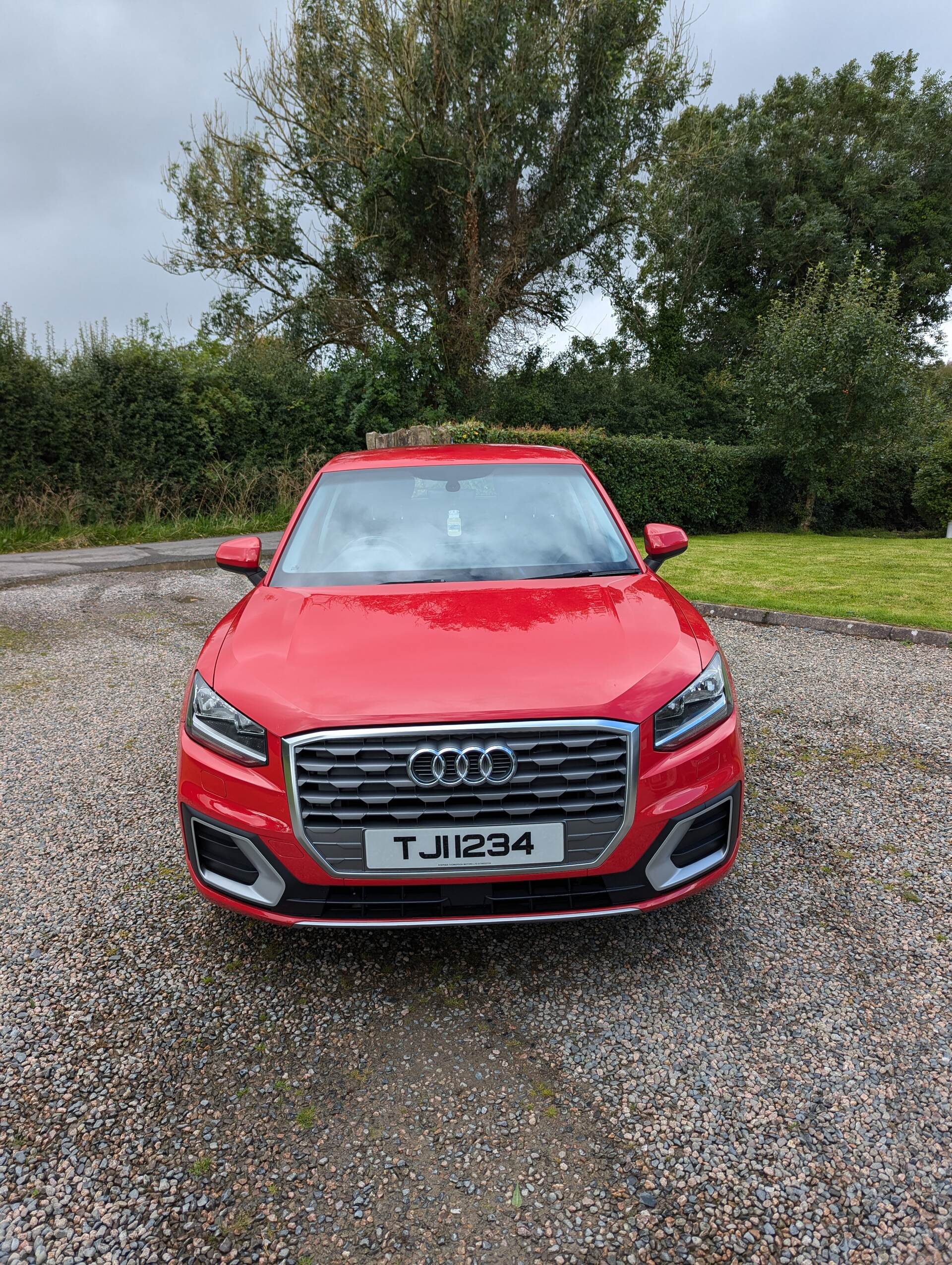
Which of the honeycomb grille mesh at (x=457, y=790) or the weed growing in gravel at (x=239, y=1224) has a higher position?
the honeycomb grille mesh at (x=457, y=790)

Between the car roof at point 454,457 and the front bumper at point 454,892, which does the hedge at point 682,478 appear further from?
the front bumper at point 454,892

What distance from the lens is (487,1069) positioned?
6.58 feet

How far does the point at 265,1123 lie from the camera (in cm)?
184

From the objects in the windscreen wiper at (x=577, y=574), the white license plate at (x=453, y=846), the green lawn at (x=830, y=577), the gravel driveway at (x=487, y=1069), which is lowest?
the green lawn at (x=830, y=577)

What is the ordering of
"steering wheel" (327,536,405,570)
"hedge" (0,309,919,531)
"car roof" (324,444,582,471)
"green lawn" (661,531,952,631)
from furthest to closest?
"hedge" (0,309,919,531) → "green lawn" (661,531,952,631) → "car roof" (324,444,582,471) → "steering wheel" (327,536,405,570)

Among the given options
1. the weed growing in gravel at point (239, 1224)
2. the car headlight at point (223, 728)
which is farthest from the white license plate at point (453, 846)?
the weed growing in gravel at point (239, 1224)

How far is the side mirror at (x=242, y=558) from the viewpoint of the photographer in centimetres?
339

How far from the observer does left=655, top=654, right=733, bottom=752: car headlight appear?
221 centimetres

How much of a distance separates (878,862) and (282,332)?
69.9ft

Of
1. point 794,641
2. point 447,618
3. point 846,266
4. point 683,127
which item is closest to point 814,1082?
point 447,618

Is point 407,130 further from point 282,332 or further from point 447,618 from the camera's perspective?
point 447,618

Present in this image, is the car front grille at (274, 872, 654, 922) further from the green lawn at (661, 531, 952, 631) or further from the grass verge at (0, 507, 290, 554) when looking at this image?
the grass verge at (0, 507, 290, 554)

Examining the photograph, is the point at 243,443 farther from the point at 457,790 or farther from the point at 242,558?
the point at 457,790

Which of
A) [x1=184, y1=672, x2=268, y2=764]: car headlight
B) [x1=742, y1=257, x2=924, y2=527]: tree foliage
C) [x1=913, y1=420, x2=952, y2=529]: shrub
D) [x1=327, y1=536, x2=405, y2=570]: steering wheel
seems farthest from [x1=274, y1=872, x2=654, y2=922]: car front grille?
[x1=913, y1=420, x2=952, y2=529]: shrub
